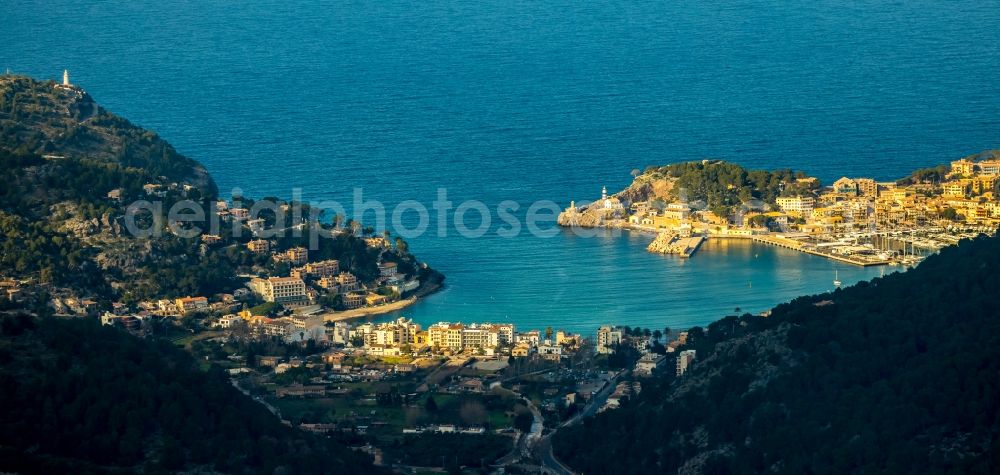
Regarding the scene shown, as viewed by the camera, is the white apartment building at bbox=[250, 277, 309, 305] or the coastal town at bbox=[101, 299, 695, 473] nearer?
the coastal town at bbox=[101, 299, 695, 473]

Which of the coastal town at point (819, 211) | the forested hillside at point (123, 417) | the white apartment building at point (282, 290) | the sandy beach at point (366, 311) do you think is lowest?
the forested hillside at point (123, 417)

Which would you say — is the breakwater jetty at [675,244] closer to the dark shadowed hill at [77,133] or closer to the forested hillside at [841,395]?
the dark shadowed hill at [77,133]

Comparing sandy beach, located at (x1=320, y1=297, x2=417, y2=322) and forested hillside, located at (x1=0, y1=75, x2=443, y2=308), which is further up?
forested hillside, located at (x1=0, y1=75, x2=443, y2=308)

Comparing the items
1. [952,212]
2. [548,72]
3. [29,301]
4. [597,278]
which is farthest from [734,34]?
[29,301]

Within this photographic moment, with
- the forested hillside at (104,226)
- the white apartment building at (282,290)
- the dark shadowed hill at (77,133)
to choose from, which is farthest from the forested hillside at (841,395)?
the dark shadowed hill at (77,133)

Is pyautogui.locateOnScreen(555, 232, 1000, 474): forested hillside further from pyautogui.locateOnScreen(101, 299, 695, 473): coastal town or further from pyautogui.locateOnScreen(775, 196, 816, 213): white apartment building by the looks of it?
pyautogui.locateOnScreen(775, 196, 816, 213): white apartment building

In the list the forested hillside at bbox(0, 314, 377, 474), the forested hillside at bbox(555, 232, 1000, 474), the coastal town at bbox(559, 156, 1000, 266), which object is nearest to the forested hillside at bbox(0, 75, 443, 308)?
the coastal town at bbox(559, 156, 1000, 266)
